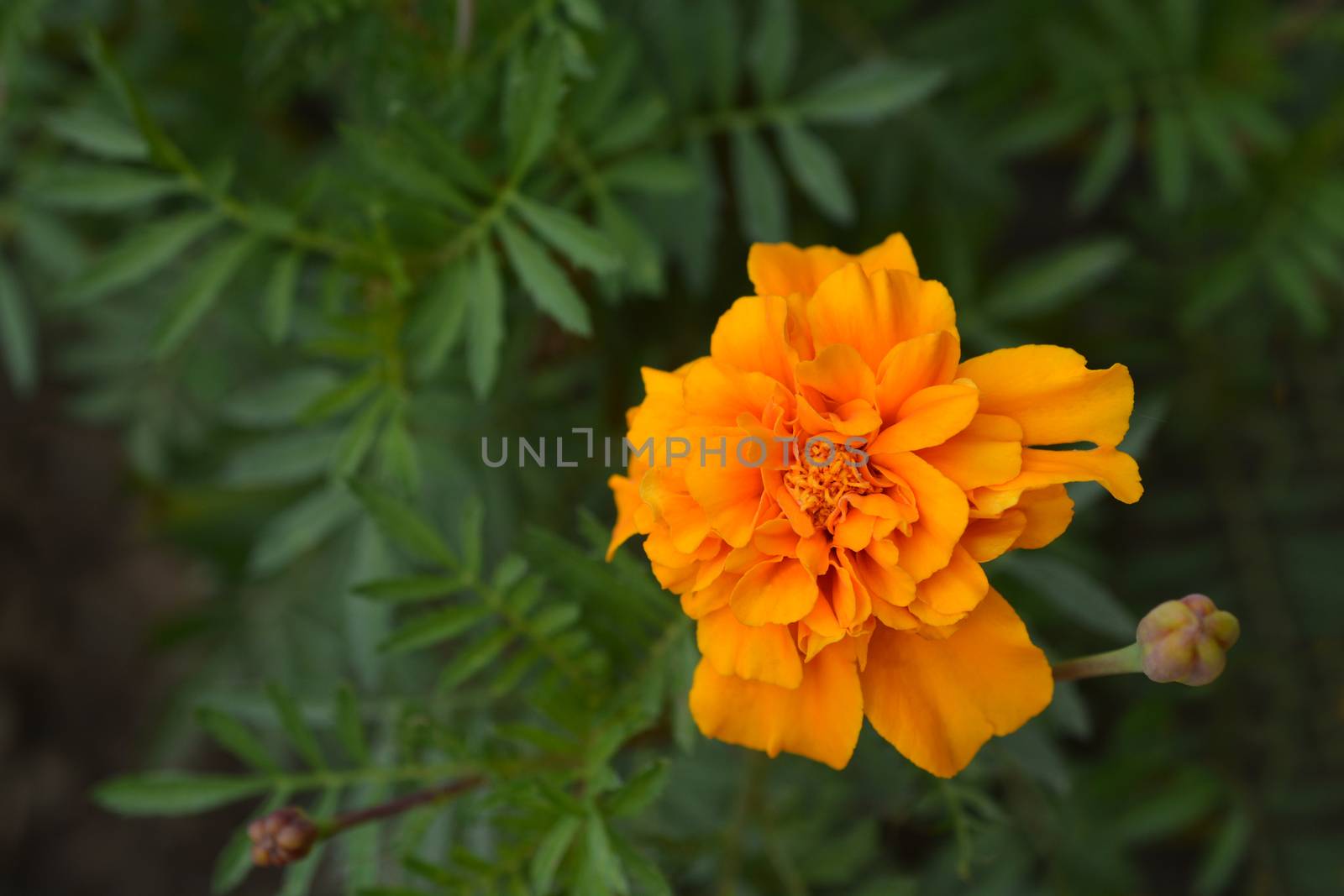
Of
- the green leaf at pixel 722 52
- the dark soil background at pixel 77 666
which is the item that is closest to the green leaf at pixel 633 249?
the green leaf at pixel 722 52

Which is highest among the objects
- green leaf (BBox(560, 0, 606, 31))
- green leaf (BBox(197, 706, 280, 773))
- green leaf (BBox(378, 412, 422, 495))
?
green leaf (BBox(560, 0, 606, 31))

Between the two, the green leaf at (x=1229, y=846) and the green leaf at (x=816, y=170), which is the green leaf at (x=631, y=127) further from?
the green leaf at (x=1229, y=846)

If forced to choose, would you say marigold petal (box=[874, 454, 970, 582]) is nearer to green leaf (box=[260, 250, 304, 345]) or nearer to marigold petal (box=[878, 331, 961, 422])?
marigold petal (box=[878, 331, 961, 422])

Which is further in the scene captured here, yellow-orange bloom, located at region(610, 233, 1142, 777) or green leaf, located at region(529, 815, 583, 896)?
green leaf, located at region(529, 815, 583, 896)

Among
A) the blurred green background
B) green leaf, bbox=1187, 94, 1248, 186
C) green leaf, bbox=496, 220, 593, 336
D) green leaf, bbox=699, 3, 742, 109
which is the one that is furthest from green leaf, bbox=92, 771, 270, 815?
green leaf, bbox=1187, 94, 1248, 186

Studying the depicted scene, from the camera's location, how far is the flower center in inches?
28.8

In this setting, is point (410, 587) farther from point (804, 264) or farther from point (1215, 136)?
point (1215, 136)

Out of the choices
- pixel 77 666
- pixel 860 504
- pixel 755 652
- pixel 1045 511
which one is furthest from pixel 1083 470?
pixel 77 666

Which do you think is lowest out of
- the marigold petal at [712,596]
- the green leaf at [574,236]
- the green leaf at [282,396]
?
the green leaf at [282,396]

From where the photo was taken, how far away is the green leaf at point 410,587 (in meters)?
0.99

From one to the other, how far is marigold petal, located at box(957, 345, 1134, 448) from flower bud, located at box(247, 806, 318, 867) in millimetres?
608

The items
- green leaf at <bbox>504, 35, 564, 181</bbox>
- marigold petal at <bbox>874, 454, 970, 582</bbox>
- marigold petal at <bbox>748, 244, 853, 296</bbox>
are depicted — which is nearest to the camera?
marigold petal at <bbox>874, 454, 970, 582</bbox>

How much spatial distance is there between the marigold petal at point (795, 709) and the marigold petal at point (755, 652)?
0.08 ft

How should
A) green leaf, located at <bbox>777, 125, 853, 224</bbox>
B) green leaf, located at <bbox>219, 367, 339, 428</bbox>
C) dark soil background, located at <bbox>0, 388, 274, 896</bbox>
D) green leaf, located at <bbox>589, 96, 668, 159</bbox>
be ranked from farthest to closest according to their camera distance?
1. dark soil background, located at <bbox>0, 388, 274, 896</bbox>
2. green leaf, located at <bbox>219, 367, 339, 428</bbox>
3. green leaf, located at <bbox>777, 125, 853, 224</bbox>
4. green leaf, located at <bbox>589, 96, 668, 159</bbox>
